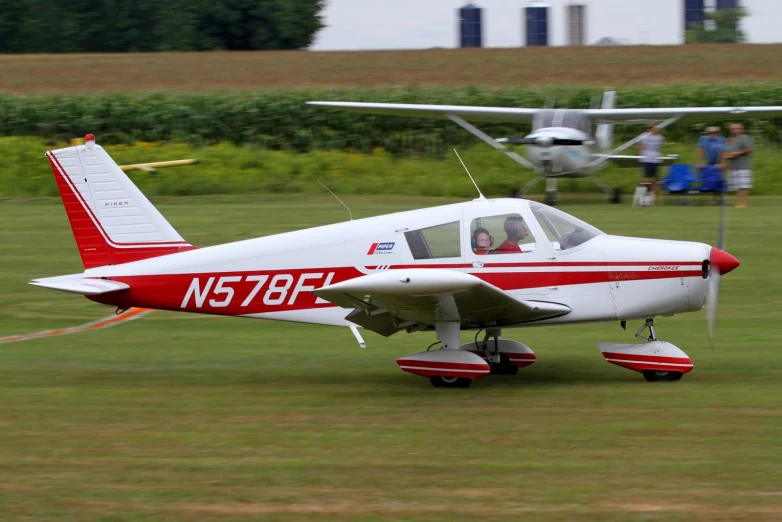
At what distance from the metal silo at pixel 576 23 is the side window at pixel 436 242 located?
59696 millimetres

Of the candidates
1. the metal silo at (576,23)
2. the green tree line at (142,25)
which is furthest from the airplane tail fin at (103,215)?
the green tree line at (142,25)

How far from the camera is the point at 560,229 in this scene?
31.0ft

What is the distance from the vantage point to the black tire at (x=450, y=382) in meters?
9.45

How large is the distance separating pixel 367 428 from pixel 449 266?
6.50ft

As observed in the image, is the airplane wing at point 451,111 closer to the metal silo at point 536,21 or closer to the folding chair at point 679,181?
the folding chair at point 679,181

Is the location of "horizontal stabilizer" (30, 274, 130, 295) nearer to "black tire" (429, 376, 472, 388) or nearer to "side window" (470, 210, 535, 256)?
"black tire" (429, 376, 472, 388)

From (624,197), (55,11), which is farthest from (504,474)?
(55,11)

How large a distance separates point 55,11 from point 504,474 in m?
77.0

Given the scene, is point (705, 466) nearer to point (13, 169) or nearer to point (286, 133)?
point (13, 169)

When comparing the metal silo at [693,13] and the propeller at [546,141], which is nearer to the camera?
the propeller at [546,141]

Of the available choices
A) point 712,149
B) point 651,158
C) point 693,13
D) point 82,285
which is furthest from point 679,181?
point 693,13

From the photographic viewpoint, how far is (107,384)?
32.6 ft

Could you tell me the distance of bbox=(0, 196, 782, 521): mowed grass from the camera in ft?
20.1

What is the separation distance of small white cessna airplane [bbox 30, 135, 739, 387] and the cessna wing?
1455 cm
